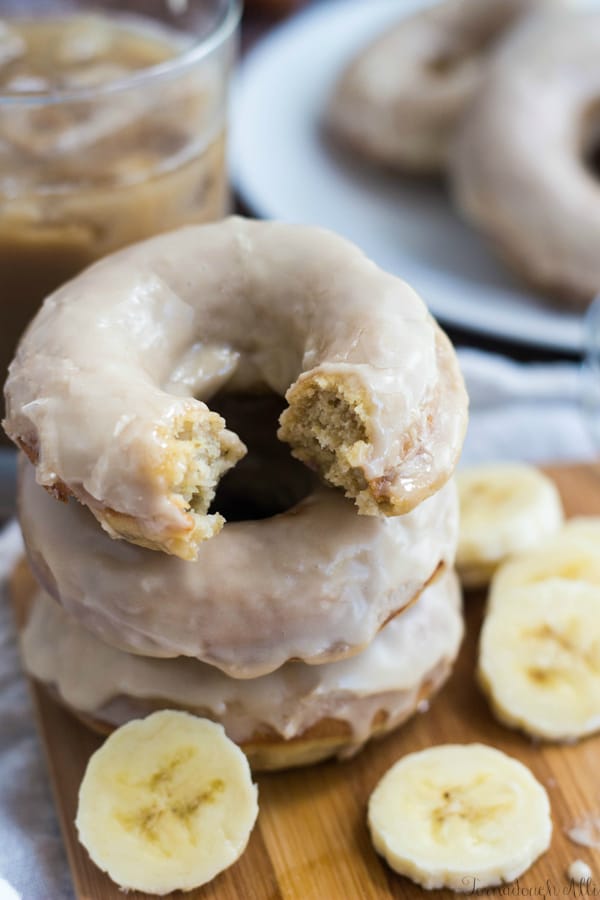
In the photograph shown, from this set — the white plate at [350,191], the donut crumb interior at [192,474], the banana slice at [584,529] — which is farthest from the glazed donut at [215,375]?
the white plate at [350,191]

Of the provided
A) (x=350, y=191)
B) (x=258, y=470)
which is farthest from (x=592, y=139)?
(x=258, y=470)

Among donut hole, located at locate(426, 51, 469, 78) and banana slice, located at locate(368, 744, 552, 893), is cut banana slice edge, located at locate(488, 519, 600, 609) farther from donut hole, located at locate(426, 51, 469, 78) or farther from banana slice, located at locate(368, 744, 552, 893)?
donut hole, located at locate(426, 51, 469, 78)

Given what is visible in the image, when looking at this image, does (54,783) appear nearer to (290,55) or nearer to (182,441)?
(182,441)

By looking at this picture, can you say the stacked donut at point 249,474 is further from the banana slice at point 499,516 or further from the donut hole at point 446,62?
the donut hole at point 446,62

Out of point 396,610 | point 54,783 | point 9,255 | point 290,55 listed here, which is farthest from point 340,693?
point 290,55

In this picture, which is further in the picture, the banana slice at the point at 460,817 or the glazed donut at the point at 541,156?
the glazed donut at the point at 541,156

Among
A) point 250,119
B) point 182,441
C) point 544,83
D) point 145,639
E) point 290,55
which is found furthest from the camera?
point 290,55

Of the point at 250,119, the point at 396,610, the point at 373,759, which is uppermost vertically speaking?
the point at 396,610
